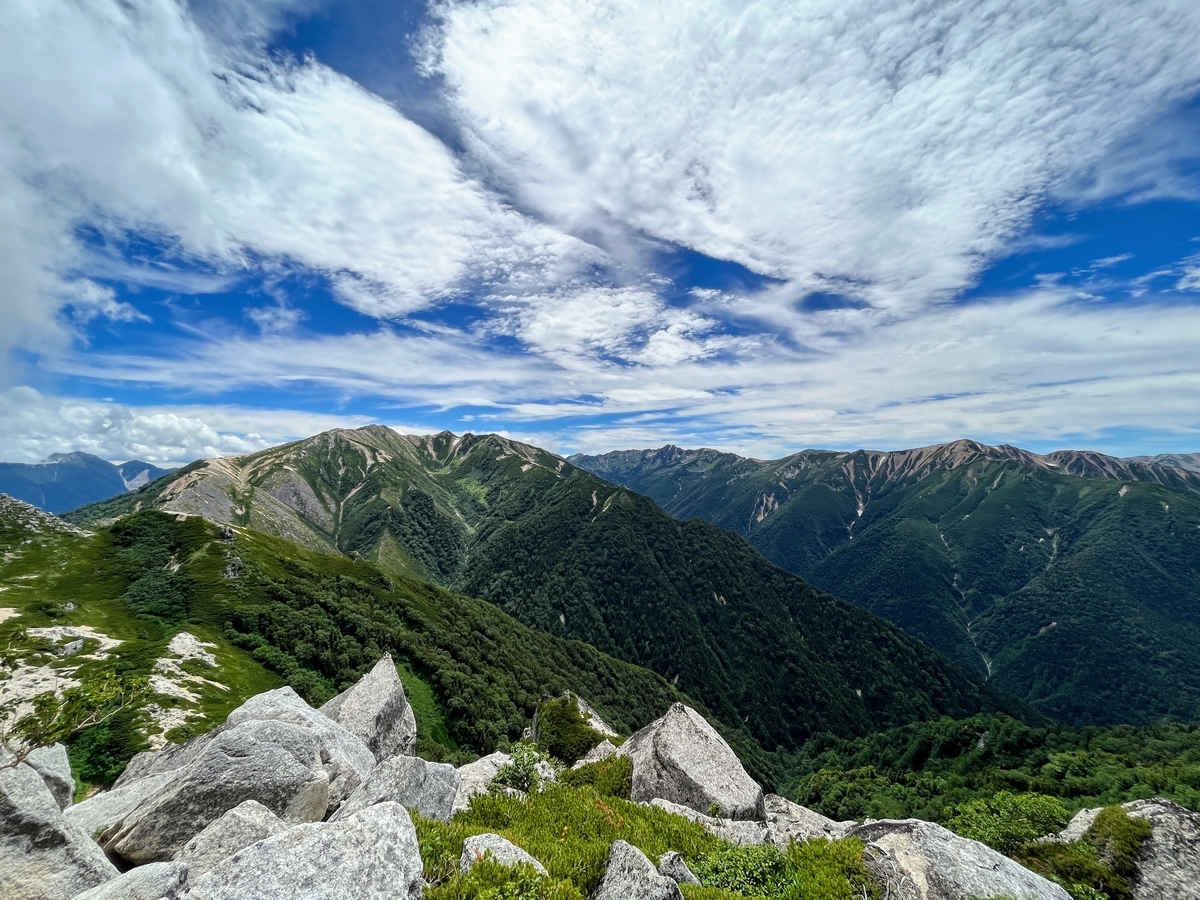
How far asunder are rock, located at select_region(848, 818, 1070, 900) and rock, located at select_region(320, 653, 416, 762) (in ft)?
121

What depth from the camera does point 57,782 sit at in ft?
72.1

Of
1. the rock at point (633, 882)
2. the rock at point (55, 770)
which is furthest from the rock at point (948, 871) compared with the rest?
the rock at point (55, 770)

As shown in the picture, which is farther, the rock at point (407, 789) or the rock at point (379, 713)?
the rock at point (379, 713)

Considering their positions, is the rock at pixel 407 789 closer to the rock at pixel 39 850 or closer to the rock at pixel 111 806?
the rock at pixel 39 850

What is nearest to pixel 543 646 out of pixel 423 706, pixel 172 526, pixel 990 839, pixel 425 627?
pixel 425 627

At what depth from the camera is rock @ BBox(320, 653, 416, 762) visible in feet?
131

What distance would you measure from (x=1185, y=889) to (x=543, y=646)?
19010 centimetres

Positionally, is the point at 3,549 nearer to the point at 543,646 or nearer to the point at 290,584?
the point at 290,584

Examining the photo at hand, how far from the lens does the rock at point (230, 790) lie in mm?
17734

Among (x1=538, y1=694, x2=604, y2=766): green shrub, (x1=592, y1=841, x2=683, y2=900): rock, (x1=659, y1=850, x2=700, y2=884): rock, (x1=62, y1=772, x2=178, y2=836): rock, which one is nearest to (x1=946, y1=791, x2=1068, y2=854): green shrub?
(x1=659, y1=850, x2=700, y2=884): rock

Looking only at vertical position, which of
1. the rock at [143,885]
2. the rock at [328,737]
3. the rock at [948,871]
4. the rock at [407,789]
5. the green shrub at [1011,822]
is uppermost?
the rock at [143,885]

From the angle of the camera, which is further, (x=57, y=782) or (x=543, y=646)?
(x=543, y=646)

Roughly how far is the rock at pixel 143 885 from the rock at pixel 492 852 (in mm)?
7303

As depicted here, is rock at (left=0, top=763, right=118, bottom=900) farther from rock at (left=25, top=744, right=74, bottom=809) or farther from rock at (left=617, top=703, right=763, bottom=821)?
rock at (left=617, top=703, right=763, bottom=821)
